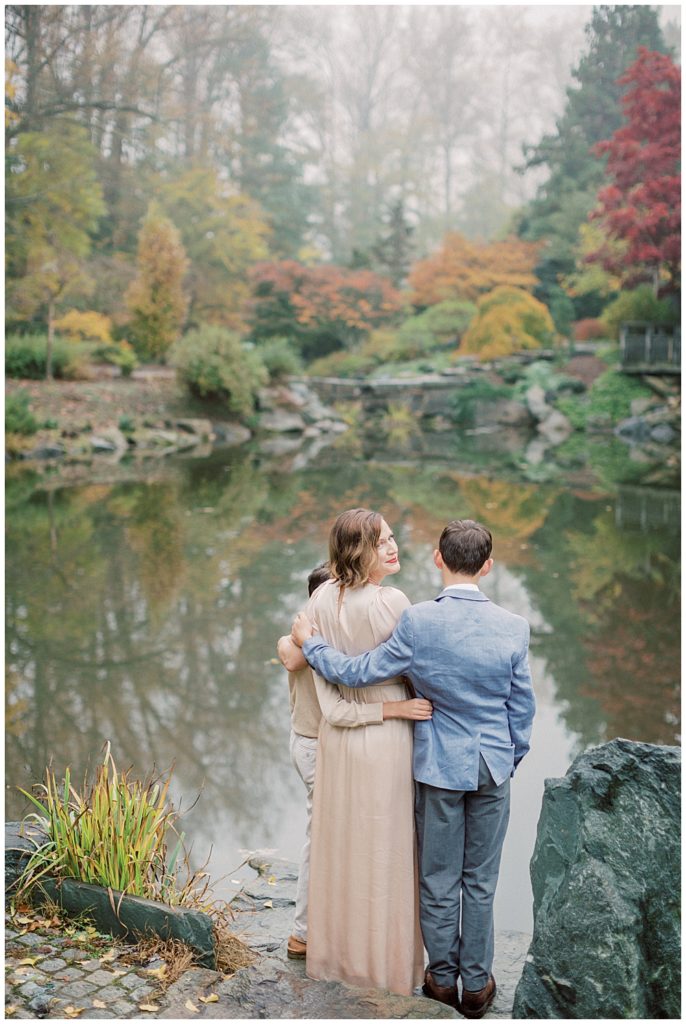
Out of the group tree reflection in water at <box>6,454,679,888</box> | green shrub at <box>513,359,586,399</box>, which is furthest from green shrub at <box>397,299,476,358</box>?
tree reflection in water at <box>6,454,679,888</box>

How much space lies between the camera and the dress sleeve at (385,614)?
2.38 meters

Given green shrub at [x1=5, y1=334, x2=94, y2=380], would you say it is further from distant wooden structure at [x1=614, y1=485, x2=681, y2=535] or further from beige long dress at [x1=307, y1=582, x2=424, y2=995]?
beige long dress at [x1=307, y1=582, x2=424, y2=995]

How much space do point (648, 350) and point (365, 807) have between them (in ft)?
64.7

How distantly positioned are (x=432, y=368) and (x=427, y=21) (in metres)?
17.4

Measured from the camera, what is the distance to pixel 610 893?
214 cm

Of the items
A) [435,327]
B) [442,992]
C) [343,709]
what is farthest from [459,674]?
[435,327]

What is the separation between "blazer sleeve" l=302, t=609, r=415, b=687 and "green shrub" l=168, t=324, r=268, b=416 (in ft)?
56.3

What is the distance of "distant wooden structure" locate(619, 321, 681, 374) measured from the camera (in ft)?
66.8

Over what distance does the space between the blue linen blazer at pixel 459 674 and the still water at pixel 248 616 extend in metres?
1.26

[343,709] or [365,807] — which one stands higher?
[343,709]

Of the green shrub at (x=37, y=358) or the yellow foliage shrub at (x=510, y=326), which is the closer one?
the green shrub at (x=37, y=358)

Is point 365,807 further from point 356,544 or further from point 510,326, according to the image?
point 510,326

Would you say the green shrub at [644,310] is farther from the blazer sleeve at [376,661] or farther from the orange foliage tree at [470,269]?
the blazer sleeve at [376,661]

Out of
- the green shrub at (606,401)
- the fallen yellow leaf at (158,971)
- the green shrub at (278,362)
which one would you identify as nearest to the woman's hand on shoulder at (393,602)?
the fallen yellow leaf at (158,971)
